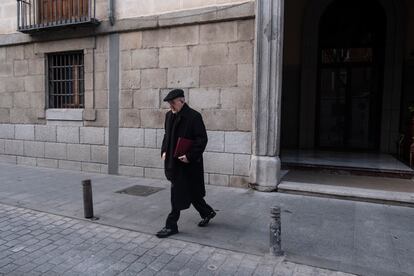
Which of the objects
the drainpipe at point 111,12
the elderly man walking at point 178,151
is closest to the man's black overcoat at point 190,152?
the elderly man walking at point 178,151

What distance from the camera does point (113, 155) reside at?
8.59 meters

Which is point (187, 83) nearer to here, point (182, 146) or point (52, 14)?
point (182, 146)

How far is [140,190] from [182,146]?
296cm

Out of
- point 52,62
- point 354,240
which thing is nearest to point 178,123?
point 354,240

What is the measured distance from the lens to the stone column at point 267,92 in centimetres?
671

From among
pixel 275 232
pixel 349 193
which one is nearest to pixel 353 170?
pixel 349 193

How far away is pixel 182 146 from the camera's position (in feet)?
14.7

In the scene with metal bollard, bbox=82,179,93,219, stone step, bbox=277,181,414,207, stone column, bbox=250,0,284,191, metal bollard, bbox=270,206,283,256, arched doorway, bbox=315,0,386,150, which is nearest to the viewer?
metal bollard, bbox=270,206,283,256

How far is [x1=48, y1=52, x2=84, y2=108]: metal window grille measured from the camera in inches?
361

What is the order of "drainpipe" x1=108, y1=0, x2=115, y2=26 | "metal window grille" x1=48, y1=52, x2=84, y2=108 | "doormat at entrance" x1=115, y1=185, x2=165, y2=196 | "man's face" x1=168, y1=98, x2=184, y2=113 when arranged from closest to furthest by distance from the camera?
"man's face" x1=168, y1=98, x2=184, y2=113 → "doormat at entrance" x1=115, y1=185, x2=165, y2=196 → "drainpipe" x1=108, y1=0, x2=115, y2=26 → "metal window grille" x1=48, y1=52, x2=84, y2=108

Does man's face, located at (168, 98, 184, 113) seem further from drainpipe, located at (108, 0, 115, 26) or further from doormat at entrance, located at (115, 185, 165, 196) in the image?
drainpipe, located at (108, 0, 115, 26)

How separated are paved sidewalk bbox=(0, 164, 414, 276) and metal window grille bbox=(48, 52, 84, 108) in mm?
2489

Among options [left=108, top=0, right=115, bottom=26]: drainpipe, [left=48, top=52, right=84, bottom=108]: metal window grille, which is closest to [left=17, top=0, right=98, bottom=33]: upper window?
[left=108, top=0, right=115, bottom=26]: drainpipe

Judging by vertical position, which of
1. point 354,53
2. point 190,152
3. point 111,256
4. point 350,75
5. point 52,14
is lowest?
point 111,256
